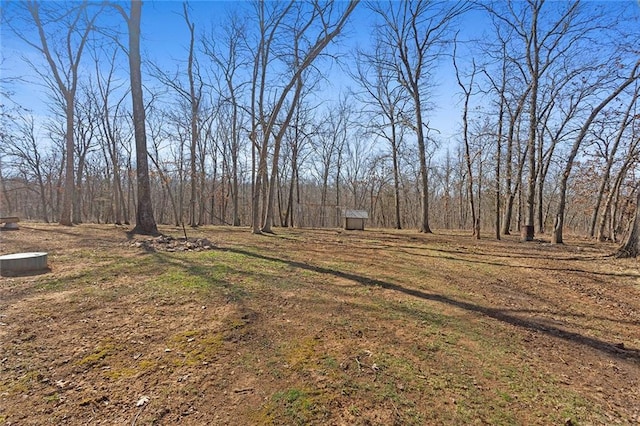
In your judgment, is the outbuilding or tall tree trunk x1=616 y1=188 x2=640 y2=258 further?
the outbuilding

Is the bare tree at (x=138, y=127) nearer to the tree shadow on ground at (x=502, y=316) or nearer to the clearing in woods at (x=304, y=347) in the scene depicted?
the clearing in woods at (x=304, y=347)

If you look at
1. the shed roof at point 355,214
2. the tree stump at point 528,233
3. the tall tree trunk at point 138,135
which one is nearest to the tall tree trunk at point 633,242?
the tree stump at point 528,233

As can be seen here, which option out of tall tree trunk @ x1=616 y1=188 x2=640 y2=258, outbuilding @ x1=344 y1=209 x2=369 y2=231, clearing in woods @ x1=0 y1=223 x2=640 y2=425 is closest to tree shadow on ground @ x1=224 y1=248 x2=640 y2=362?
clearing in woods @ x1=0 y1=223 x2=640 y2=425

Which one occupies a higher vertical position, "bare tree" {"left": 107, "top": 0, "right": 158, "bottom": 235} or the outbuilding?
"bare tree" {"left": 107, "top": 0, "right": 158, "bottom": 235}

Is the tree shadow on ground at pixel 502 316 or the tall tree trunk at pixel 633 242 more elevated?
the tall tree trunk at pixel 633 242

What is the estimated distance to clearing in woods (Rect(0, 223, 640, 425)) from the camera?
2.05 m

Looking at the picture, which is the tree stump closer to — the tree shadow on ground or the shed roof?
the shed roof

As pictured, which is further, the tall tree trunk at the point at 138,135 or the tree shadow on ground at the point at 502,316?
the tall tree trunk at the point at 138,135

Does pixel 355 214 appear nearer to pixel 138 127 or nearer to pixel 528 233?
pixel 528 233

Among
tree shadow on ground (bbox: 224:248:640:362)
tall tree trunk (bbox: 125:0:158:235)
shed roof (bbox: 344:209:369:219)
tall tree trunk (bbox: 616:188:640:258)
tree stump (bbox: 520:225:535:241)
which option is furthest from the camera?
shed roof (bbox: 344:209:369:219)

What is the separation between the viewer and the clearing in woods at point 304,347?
205 cm

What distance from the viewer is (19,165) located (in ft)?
79.6

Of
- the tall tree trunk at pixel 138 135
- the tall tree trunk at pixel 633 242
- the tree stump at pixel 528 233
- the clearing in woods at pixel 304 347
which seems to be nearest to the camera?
the clearing in woods at pixel 304 347

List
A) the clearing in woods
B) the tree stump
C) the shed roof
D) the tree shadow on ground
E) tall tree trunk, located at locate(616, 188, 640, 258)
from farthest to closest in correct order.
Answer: the shed roof
the tree stump
tall tree trunk, located at locate(616, 188, 640, 258)
the tree shadow on ground
the clearing in woods
